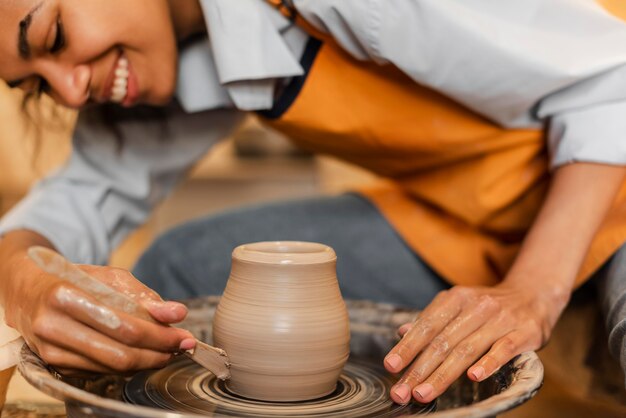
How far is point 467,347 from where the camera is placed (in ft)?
2.50

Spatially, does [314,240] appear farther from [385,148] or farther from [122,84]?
[122,84]

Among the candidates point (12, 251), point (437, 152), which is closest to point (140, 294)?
point (12, 251)

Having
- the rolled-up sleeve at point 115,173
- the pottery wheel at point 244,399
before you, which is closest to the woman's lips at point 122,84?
the rolled-up sleeve at point 115,173

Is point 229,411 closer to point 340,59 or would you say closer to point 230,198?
point 340,59

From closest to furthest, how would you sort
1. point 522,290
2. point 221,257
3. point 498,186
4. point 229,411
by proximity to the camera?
point 229,411, point 522,290, point 498,186, point 221,257

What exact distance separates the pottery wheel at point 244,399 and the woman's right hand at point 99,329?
8 centimetres

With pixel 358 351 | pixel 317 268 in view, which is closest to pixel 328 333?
pixel 317 268

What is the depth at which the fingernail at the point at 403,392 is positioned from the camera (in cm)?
74

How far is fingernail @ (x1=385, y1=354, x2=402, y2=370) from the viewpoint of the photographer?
29.4 inches

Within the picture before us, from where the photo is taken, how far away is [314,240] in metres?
1.33

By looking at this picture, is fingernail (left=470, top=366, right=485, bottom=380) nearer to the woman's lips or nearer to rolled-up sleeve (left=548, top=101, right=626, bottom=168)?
rolled-up sleeve (left=548, top=101, right=626, bottom=168)

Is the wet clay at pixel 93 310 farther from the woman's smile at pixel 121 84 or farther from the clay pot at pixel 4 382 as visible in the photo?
the woman's smile at pixel 121 84

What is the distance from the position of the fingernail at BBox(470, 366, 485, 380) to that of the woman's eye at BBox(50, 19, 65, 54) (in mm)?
698

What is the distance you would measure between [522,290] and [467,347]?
17 cm
